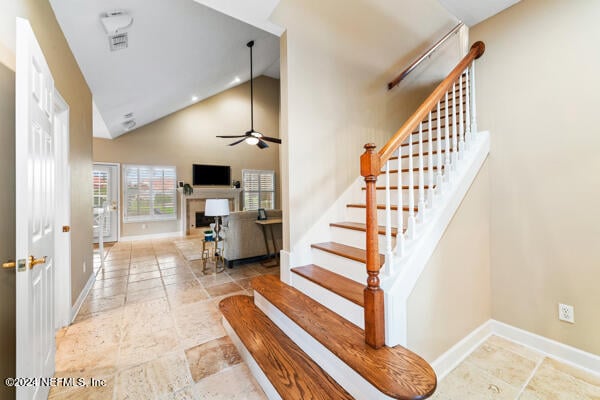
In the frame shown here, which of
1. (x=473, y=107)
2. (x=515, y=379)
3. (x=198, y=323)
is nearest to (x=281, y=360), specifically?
(x=198, y=323)

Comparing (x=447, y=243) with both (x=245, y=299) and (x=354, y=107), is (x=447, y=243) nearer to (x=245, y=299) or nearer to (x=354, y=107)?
(x=354, y=107)

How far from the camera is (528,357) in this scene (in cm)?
181

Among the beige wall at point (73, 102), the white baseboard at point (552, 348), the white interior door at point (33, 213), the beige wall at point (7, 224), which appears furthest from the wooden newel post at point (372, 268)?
the beige wall at point (73, 102)

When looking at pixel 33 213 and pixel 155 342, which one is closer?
pixel 33 213

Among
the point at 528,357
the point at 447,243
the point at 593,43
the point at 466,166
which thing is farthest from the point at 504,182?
the point at 528,357

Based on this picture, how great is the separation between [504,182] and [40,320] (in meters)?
3.40

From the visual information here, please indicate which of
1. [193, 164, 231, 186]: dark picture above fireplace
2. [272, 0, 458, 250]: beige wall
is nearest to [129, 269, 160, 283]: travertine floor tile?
[272, 0, 458, 250]: beige wall

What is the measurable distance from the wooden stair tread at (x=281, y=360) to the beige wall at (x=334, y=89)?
0.74 meters

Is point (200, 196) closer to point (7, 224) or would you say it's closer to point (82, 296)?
point (82, 296)

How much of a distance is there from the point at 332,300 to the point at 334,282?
0.15 metres

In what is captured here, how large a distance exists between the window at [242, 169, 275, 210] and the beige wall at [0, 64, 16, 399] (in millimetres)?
7128

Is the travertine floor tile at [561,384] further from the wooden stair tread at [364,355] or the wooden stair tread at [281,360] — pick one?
the wooden stair tread at [281,360]

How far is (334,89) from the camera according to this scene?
2592mm

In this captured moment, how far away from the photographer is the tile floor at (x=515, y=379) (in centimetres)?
147
